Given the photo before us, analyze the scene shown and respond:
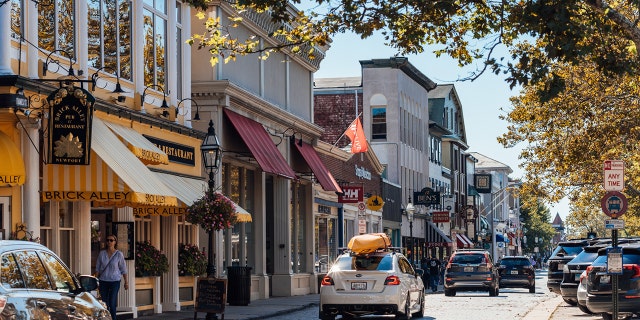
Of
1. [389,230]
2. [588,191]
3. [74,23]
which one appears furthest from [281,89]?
[389,230]

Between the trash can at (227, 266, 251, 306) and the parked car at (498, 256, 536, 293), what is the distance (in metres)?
16.7

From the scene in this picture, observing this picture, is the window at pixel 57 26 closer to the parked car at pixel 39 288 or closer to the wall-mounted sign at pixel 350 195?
the parked car at pixel 39 288

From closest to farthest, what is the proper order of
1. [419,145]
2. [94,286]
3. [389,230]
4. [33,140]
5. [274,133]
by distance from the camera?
[94,286]
[33,140]
[274,133]
[389,230]
[419,145]

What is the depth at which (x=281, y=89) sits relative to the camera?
39844mm

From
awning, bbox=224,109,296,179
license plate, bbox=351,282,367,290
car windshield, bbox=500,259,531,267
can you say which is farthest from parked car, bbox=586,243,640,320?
car windshield, bbox=500,259,531,267

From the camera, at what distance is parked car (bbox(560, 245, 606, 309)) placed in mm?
27078

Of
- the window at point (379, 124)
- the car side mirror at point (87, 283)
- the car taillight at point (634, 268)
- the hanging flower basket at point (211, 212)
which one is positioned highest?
the window at point (379, 124)

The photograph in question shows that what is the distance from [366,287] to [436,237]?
57.3 meters

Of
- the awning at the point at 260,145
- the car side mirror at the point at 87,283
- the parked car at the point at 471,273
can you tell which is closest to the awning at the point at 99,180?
the car side mirror at the point at 87,283

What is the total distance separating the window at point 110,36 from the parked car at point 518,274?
23886 mm

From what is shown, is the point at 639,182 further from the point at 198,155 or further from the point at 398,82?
the point at 398,82

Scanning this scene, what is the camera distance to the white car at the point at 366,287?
951 inches

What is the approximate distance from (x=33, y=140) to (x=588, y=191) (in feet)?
95.0

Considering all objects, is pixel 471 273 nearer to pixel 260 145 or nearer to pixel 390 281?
pixel 260 145
